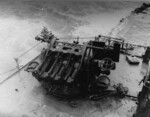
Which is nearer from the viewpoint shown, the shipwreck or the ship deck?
the ship deck

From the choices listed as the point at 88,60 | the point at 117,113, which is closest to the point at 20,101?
the point at 88,60

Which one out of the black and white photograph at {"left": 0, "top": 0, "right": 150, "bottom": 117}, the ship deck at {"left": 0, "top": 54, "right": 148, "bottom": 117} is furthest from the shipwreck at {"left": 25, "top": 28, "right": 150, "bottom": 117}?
the ship deck at {"left": 0, "top": 54, "right": 148, "bottom": 117}

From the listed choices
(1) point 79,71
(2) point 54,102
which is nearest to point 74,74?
(1) point 79,71

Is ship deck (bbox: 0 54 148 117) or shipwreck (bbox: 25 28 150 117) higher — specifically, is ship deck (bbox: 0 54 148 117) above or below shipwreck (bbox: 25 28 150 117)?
below

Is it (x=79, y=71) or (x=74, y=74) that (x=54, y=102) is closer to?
(x=74, y=74)

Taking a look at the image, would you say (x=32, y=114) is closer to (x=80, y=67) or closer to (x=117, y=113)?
(x=80, y=67)

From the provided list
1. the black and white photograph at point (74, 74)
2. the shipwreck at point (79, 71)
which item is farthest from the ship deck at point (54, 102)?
the shipwreck at point (79, 71)

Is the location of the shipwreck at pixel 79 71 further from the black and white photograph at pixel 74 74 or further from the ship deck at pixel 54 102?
the ship deck at pixel 54 102

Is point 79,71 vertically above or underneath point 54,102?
above

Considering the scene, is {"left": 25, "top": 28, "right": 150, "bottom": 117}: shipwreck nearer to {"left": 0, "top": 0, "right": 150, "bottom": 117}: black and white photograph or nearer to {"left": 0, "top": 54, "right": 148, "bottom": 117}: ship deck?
{"left": 0, "top": 0, "right": 150, "bottom": 117}: black and white photograph

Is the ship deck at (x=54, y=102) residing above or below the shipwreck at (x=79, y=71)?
below

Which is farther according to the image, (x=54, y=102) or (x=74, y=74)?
(x=54, y=102)
